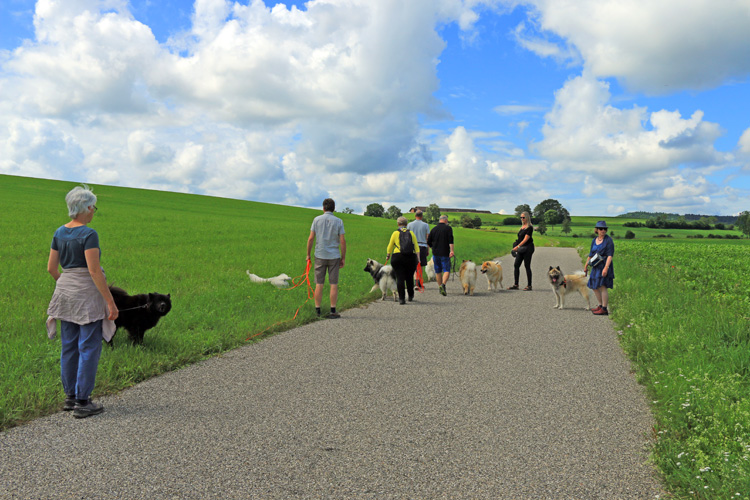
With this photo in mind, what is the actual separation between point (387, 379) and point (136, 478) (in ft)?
9.47

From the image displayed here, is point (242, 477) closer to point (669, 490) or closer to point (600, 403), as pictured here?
point (669, 490)

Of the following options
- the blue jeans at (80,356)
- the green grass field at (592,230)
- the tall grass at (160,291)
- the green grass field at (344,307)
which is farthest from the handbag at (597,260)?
the green grass field at (592,230)

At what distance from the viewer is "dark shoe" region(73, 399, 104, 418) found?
437 centimetres

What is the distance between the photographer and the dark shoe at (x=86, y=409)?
437cm

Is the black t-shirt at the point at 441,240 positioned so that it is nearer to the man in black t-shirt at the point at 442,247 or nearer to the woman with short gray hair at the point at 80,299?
the man in black t-shirt at the point at 442,247

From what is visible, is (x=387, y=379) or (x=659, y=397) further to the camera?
(x=387, y=379)

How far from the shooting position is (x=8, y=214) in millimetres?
31375

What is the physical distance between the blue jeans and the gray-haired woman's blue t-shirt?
636mm

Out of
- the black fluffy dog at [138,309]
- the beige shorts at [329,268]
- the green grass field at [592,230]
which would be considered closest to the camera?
the black fluffy dog at [138,309]

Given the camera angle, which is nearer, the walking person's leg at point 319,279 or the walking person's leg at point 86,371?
the walking person's leg at point 86,371

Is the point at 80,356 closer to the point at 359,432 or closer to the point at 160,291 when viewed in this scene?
the point at 359,432

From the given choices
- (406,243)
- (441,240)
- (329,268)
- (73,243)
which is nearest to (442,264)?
(441,240)

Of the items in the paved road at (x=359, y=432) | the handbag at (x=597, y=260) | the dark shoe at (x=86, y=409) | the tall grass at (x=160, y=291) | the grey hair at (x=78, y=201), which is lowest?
the paved road at (x=359, y=432)

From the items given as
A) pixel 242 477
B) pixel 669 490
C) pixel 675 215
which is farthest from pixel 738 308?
pixel 675 215
